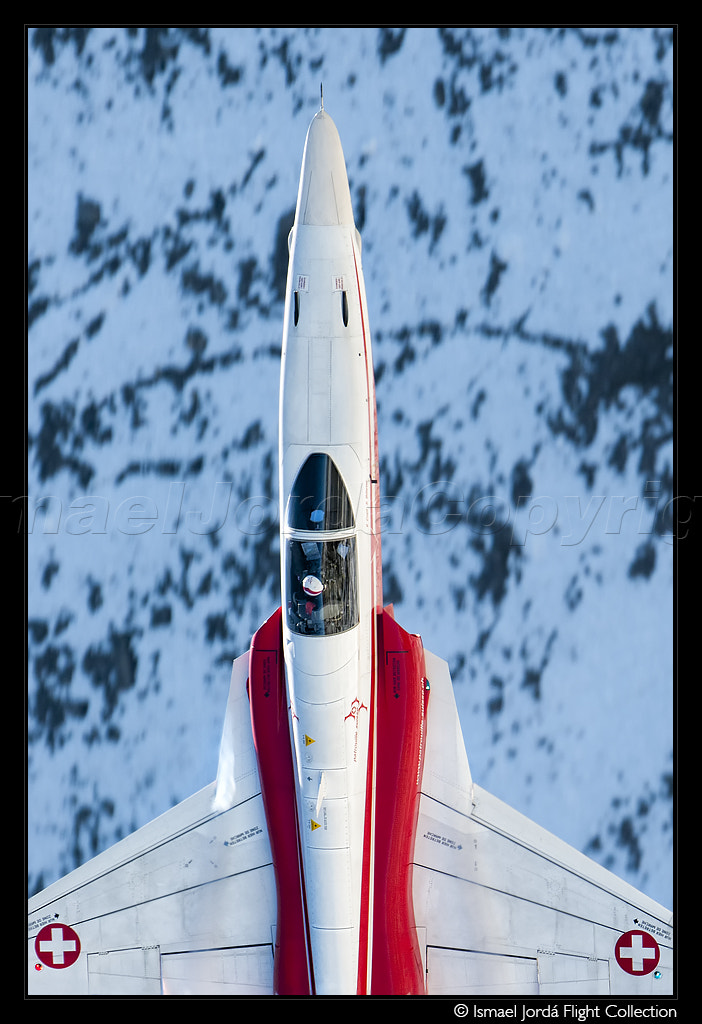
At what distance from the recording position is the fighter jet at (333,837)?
11.1 meters

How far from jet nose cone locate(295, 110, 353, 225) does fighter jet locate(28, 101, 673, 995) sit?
1.2 inches

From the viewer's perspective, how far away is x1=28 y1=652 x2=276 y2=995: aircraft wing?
11781mm

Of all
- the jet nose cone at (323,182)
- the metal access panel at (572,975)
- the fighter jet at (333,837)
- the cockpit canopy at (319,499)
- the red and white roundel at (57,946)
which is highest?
the jet nose cone at (323,182)

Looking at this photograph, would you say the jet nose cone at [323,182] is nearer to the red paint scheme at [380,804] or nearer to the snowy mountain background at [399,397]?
the snowy mountain background at [399,397]

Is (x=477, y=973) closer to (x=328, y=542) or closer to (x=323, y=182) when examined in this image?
(x=328, y=542)

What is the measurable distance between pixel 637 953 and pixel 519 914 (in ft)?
5.84

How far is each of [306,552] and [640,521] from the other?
6825 millimetres

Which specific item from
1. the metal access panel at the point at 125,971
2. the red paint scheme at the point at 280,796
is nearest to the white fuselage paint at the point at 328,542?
the red paint scheme at the point at 280,796

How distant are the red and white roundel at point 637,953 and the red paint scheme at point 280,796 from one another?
15.1 feet

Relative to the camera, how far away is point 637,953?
38.8ft

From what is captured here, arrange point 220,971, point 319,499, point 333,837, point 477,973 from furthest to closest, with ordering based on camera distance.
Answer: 1. point 220,971
2. point 477,973
3. point 333,837
4. point 319,499

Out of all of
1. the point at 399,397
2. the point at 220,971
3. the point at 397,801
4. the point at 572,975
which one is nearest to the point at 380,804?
the point at 397,801

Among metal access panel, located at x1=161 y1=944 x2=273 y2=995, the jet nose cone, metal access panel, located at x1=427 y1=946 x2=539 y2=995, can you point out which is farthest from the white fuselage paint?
metal access panel, located at x1=427 y1=946 x2=539 y2=995
